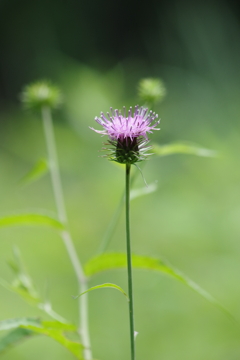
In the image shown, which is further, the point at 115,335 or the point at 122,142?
the point at 115,335

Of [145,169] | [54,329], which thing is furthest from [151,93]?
[145,169]

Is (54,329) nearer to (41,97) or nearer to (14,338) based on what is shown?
(14,338)

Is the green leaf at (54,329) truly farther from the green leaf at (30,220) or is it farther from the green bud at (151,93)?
the green bud at (151,93)

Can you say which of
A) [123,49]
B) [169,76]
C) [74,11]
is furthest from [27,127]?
[74,11]

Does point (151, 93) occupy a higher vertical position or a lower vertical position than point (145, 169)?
lower

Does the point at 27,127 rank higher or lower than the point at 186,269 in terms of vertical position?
higher

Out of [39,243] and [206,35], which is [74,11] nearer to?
[206,35]
